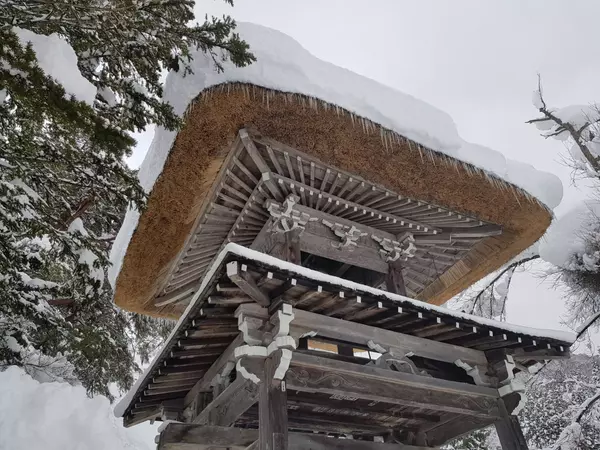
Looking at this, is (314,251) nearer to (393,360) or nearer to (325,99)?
(393,360)

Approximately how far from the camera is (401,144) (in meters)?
5.01

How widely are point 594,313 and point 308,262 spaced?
584 centimetres

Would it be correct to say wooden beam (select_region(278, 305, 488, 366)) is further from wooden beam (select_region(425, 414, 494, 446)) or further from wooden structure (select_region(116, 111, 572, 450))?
wooden beam (select_region(425, 414, 494, 446))

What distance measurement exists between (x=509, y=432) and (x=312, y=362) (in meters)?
2.55

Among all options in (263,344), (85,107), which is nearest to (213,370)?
(263,344)

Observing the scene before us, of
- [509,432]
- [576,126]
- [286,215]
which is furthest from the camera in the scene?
[576,126]

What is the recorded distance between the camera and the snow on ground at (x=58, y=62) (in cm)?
270

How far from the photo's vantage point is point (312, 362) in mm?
3922

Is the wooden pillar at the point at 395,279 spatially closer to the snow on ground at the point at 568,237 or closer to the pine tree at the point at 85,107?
the snow on ground at the point at 568,237

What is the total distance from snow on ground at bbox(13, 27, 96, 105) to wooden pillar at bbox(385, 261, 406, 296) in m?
4.23

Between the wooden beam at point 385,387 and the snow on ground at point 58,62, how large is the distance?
2771 mm

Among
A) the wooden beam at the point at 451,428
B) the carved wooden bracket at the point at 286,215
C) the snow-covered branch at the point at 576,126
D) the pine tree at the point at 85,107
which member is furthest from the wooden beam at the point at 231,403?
the snow-covered branch at the point at 576,126

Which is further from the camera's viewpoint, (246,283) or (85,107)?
(246,283)

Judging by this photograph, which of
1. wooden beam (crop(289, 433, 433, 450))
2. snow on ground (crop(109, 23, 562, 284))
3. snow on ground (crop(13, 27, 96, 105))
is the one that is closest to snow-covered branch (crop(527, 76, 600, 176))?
snow on ground (crop(109, 23, 562, 284))
